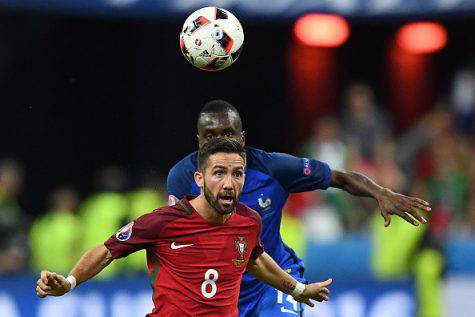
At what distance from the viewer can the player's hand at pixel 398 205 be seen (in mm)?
7121

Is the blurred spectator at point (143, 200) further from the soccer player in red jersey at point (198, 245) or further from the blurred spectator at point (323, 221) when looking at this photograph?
the soccer player in red jersey at point (198, 245)

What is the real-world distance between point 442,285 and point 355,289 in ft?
3.39

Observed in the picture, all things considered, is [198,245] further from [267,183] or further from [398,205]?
[398,205]

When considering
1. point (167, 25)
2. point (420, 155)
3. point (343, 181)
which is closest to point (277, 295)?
point (343, 181)

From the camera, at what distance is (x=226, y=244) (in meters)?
6.34

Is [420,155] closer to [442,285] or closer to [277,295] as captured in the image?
[442,285]

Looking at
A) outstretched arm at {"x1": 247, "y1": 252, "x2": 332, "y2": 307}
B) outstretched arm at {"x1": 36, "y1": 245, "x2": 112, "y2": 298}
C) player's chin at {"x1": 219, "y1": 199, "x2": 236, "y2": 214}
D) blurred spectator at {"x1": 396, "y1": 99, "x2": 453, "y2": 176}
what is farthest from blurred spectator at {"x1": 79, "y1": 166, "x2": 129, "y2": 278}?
player's chin at {"x1": 219, "y1": 199, "x2": 236, "y2": 214}

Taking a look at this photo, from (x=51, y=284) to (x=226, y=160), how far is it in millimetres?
1159

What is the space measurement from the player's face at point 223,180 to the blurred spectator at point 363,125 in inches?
339

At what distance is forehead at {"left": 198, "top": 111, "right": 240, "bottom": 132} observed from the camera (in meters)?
7.03

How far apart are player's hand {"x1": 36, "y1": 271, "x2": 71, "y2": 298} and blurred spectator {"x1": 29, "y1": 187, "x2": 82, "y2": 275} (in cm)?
740

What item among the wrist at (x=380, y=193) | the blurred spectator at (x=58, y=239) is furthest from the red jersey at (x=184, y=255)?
the blurred spectator at (x=58, y=239)

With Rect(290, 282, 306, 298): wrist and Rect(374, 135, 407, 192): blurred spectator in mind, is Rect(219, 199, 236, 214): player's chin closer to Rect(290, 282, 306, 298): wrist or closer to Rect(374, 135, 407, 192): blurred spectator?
Rect(290, 282, 306, 298): wrist


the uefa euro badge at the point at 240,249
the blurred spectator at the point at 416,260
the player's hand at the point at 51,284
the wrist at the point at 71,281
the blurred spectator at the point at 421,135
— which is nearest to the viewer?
the player's hand at the point at 51,284
